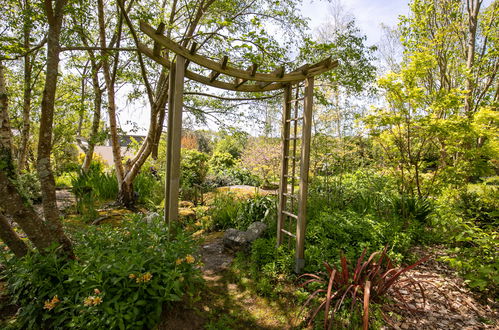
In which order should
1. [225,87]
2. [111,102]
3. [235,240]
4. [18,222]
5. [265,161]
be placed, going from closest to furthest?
[18,222] < [225,87] < [235,240] < [111,102] < [265,161]

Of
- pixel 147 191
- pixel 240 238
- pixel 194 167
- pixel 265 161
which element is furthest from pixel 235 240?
pixel 265 161

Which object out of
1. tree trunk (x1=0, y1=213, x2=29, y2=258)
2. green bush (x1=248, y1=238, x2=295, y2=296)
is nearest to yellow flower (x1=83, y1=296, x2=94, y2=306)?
tree trunk (x1=0, y1=213, x2=29, y2=258)

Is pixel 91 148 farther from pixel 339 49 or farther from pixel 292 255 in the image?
pixel 339 49

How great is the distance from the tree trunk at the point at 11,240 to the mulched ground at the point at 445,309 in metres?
3.09

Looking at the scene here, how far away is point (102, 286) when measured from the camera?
1.77 metres

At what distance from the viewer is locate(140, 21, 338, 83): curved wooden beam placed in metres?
2.27

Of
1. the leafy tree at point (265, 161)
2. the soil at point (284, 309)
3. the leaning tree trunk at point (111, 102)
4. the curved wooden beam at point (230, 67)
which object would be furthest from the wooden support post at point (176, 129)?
the leafy tree at point (265, 161)

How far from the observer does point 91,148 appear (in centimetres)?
586

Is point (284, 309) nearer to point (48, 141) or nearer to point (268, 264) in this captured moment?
point (268, 264)

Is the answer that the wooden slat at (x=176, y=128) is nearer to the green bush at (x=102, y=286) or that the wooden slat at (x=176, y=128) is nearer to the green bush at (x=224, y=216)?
the green bush at (x=102, y=286)

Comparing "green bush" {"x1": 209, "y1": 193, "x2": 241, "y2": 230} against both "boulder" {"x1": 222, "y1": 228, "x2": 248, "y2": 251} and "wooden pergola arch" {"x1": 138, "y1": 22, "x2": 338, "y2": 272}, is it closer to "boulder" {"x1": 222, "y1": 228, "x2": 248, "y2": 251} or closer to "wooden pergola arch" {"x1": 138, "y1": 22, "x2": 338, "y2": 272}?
"boulder" {"x1": 222, "y1": 228, "x2": 248, "y2": 251}

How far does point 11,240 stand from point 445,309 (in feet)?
12.6

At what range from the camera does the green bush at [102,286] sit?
1.71 meters

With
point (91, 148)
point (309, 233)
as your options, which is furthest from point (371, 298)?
point (91, 148)
